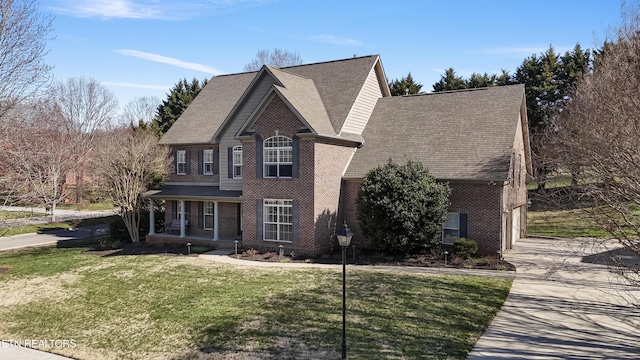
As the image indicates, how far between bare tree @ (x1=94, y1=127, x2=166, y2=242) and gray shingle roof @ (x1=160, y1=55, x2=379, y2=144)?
197 centimetres

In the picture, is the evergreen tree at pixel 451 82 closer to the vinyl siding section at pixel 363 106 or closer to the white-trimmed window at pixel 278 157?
the vinyl siding section at pixel 363 106

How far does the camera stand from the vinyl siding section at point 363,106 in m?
23.5

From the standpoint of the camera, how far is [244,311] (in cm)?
1285

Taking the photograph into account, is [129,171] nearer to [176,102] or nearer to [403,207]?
[403,207]

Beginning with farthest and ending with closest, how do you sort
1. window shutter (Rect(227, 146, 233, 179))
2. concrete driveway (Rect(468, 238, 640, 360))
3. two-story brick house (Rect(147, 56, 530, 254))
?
window shutter (Rect(227, 146, 233, 179)) < two-story brick house (Rect(147, 56, 530, 254)) < concrete driveway (Rect(468, 238, 640, 360))

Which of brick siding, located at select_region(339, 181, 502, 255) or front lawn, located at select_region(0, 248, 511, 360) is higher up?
brick siding, located at select_region(339, 181, 502, 255)

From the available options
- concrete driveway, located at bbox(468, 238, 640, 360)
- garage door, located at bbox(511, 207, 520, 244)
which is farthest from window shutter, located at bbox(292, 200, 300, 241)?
garage door, located at bbox(511, 207, 520, 244)

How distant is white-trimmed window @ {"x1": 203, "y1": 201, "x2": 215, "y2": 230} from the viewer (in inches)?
1017

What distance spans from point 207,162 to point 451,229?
1482 centimetres

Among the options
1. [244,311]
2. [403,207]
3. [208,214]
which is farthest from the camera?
[208,214]

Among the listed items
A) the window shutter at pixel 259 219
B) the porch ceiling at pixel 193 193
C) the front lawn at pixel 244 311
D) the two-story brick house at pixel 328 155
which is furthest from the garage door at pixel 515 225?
the porch ceiling at pixel 193 193

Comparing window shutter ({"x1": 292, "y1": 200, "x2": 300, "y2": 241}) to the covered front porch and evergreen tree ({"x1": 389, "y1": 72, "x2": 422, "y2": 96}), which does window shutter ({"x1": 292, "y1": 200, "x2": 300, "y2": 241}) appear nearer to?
the covered front porch

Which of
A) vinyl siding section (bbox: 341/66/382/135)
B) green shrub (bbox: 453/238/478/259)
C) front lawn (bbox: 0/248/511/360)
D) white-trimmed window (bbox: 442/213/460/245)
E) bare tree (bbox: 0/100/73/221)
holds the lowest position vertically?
front lawn (bbox: 0/248/511/360)

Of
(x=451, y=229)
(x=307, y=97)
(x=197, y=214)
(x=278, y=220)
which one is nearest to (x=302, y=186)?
(x=278, y=220)
